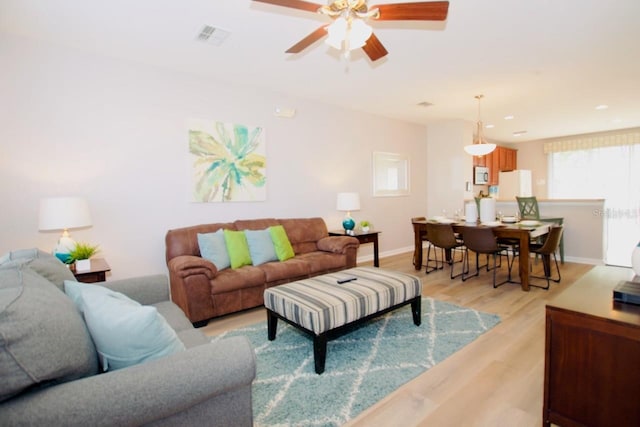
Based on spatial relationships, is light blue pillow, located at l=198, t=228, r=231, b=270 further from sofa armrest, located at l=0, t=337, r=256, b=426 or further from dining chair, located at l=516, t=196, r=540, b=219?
dining chair, located at l=516, t=196, r=540, b=219

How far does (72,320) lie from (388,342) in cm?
215

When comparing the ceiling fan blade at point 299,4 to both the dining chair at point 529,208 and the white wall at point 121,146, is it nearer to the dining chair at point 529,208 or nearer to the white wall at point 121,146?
the white wall at point 121,146

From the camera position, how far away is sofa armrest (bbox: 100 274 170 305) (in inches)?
84.0

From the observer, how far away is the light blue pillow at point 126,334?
1115 mm

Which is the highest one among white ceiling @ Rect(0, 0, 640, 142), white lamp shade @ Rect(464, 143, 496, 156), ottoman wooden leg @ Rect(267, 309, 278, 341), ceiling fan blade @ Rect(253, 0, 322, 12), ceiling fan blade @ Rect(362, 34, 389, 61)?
white ceiling @ Rect(0, 0, 640, 142)

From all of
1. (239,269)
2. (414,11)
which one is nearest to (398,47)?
Answer: (414,11)

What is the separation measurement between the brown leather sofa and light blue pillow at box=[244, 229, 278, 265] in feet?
0.34

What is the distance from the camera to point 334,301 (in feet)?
7.49

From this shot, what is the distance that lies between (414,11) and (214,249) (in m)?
2.74

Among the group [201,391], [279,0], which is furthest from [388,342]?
[279,0]

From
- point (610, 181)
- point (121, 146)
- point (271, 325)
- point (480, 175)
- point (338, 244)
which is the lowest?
point (271, 325)

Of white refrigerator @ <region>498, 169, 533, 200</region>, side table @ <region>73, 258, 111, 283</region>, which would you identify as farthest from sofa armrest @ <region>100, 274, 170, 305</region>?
white refrigerator @ <region>498, 169, 533, 200</region>

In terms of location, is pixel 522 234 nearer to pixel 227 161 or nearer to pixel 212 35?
pixel 227 161

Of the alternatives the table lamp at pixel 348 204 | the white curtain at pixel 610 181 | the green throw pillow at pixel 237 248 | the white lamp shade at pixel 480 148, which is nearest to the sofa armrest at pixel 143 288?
the green throw pillow at pixel 237 248
